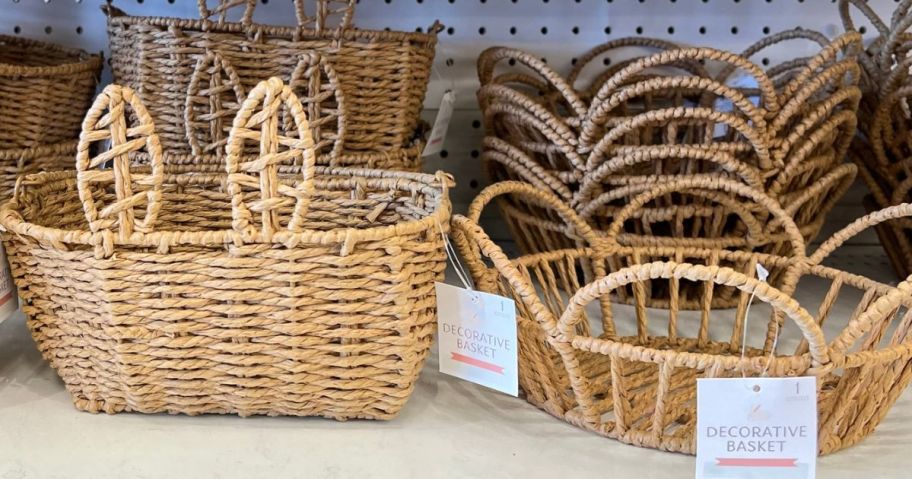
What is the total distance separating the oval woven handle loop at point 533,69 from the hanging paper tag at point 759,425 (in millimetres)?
459

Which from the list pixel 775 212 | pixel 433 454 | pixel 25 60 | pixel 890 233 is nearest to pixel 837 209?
pixel 890 233

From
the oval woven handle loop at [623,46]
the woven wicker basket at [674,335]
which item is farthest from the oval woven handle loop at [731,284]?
the oval woven handle loop at [623,46]

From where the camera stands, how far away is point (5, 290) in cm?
81

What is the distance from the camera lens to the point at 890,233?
3.83ft

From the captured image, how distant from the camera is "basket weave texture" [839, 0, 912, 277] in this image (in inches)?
43.0

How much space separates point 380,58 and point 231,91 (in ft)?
0.61

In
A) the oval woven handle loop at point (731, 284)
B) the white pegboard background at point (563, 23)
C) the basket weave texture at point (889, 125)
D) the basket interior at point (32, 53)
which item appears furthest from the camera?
the white pegboard background at point (563, 23)

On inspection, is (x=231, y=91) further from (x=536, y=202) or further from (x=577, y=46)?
(x=577, y=46)

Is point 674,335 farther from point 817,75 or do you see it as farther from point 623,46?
point 623,46

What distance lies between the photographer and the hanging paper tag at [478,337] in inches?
28.9

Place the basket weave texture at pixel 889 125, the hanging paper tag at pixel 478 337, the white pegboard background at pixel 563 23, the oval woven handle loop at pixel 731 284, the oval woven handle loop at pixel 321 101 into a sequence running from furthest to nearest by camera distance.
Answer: the white pegboard background at pixel 563 23
the basket weave texture at pixel 889 125
the oval woven handle loop at pixel 321 101
the hanging paper tag at pixel 478 337
the oval woven handle loop at pixel 731 284

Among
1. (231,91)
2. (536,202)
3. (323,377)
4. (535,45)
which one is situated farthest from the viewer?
(535,45)

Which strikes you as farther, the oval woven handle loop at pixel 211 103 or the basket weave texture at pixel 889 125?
the basket weave texture at pixel 889 125

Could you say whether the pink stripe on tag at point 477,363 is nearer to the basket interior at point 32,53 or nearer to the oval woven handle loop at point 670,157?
the oval woven handle loop at point 670,157
